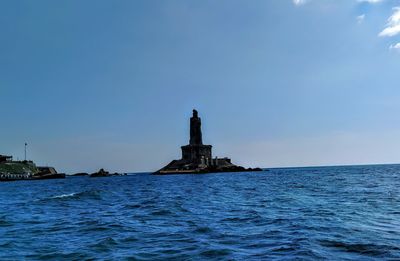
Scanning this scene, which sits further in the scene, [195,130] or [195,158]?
[195,130]

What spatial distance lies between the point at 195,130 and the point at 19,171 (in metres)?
75.0

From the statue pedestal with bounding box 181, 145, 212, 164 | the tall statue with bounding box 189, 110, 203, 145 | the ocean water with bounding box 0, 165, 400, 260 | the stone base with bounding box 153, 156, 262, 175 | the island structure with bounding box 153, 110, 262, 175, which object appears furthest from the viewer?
the tall statue with bounding box 189, 110, 203, 145

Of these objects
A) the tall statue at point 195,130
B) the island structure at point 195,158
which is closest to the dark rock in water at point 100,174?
the island structure at point 195,158

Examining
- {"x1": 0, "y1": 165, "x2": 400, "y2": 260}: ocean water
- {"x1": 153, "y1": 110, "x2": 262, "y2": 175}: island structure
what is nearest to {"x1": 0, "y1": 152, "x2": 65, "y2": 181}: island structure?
{"x1": 153, "y1": 110, "x2": 262, "y2": 175}: island structure

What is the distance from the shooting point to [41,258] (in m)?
13.9

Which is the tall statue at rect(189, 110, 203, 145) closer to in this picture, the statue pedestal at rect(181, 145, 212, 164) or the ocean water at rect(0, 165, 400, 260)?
the statue pedestal at rect(181, 145, 212, 164)

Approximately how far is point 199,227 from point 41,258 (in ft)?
27.0

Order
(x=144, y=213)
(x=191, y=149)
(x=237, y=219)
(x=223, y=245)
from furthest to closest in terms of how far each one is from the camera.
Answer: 1. (x=191, y=149)
2. (x=144, y=213)
3. (x=237, y=219)
4. (x=223, y=245)

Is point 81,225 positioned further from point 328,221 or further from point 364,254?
point 364,254

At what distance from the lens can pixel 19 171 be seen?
16862 centimetres

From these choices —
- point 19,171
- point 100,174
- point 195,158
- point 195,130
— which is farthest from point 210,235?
point 100,174

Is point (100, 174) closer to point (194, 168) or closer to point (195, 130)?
point (194, 168)

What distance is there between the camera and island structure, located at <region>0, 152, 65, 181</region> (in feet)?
517

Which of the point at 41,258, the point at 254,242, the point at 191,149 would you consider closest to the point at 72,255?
the point at 41,258
